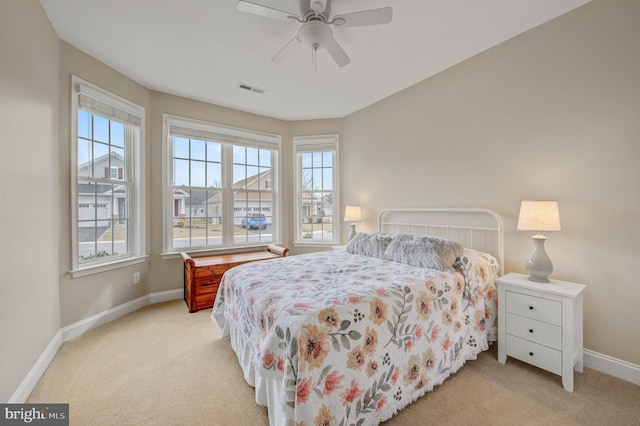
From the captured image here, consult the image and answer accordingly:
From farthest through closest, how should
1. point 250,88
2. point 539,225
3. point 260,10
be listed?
point 250,88, point 539,225, point 260,10

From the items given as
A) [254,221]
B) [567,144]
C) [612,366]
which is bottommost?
[612,366]

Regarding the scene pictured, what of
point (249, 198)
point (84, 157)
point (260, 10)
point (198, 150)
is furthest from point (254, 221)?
point (260, 10)

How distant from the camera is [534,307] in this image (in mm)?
1863

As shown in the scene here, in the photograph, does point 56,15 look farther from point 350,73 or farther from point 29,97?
point 350,73

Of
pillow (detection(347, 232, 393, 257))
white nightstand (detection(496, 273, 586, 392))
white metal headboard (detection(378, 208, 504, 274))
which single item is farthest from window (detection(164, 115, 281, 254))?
white nightstand (detection(496, 273, 586, 392))

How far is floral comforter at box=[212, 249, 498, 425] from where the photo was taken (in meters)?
1.25

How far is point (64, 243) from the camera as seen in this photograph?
2402mm

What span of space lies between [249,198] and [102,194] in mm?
1798

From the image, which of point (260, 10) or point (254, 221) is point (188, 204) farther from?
point (260, 10)

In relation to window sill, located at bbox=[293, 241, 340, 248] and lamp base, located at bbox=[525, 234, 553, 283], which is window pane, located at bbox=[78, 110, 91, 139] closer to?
window sill, located at bbox=[293, 241, 340, 248]

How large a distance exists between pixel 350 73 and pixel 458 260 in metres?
2.22

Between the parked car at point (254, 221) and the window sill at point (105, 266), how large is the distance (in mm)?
1372

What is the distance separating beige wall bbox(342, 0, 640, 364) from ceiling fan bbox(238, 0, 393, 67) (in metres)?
1.47

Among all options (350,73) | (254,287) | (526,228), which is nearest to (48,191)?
(254,287)
